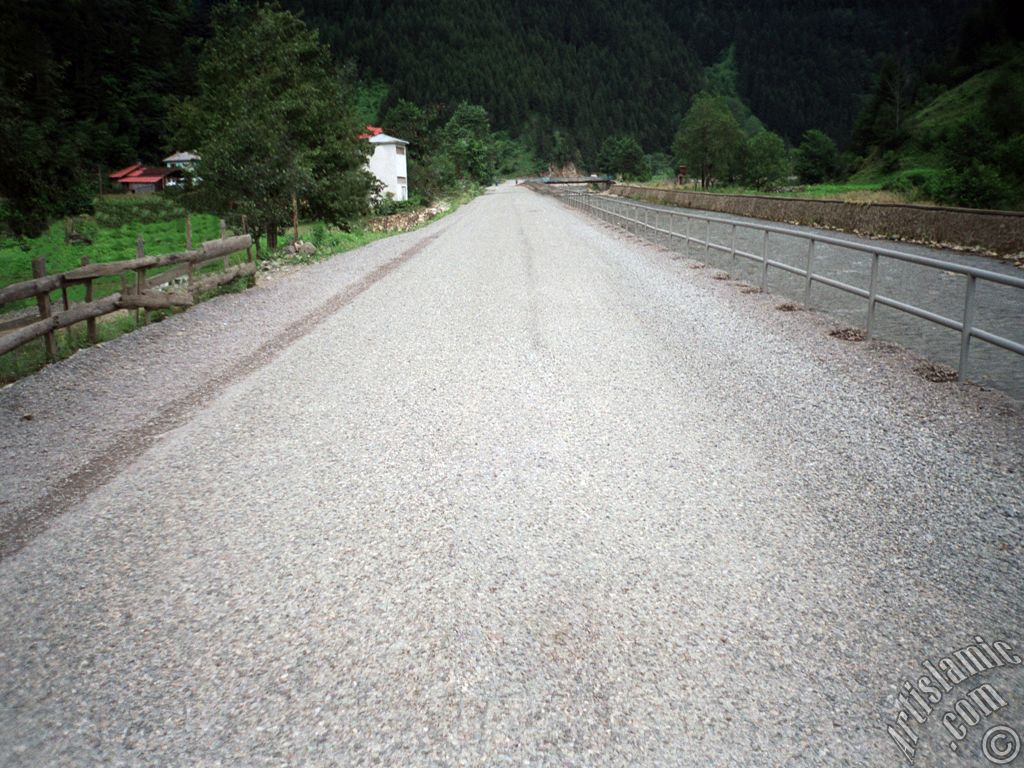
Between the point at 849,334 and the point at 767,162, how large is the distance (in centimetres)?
9743

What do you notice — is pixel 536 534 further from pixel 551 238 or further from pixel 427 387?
pixel 551 238

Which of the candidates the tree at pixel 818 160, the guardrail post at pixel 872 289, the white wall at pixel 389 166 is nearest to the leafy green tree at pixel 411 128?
the white wall at pixel 389 166

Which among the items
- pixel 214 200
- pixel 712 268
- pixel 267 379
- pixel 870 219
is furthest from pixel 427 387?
pixel 870 219

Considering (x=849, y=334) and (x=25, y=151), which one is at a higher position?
(x=25, y=151)

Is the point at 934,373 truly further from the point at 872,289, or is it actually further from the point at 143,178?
the point at 143,178

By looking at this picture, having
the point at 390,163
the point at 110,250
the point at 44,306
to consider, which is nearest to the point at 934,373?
the point at 44,306

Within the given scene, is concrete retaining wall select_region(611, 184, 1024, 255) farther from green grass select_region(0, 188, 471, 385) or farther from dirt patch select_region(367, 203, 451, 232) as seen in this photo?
green grass select_region(0, 188, 471, 385)

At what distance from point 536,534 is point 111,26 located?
440ft

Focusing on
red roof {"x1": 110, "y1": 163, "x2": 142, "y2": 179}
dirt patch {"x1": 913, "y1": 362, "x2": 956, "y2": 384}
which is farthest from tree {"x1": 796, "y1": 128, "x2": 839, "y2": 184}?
dirt patch {"x1": 913, "y1": 362, "x2": 956, "y2": 384}

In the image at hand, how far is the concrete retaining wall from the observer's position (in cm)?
1798

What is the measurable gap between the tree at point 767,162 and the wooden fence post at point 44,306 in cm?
9769

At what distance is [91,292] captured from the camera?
32.8 ft

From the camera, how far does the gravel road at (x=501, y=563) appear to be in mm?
2475

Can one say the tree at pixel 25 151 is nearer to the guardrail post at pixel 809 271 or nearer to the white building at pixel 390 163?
the guardrail post at pixel 809 271
